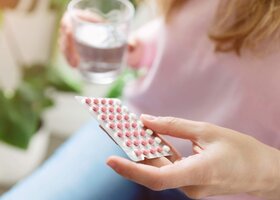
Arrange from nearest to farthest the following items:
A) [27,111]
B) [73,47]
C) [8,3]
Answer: [73,47] < [8,3] < [27,111]

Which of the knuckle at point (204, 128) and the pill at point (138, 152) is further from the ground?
the knuckle at point (204, 128)

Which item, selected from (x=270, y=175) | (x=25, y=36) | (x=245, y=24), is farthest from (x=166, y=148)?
(x=25, y=36)

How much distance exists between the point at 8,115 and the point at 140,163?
0.63 metres

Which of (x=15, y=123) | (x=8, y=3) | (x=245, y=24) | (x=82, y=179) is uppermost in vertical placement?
(x=245, y=24)

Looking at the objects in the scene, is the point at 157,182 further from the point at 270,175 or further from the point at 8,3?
the point at 8,3

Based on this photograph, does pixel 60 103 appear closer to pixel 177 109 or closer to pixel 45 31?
pixel 45 31

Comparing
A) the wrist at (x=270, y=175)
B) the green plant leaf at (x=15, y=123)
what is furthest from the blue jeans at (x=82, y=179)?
the green plant leaf at (x=15, y=123)

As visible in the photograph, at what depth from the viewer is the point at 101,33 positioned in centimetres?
87

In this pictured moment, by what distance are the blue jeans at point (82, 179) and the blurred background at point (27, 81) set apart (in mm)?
314

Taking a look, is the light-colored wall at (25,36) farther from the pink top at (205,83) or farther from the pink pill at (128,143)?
the pink pill at (128,143)

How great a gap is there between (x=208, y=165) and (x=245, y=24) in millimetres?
264

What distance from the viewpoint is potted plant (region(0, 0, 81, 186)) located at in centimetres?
120

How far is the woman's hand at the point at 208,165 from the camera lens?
58 centimetres

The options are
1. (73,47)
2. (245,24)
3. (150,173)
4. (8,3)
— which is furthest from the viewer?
(8,3)
